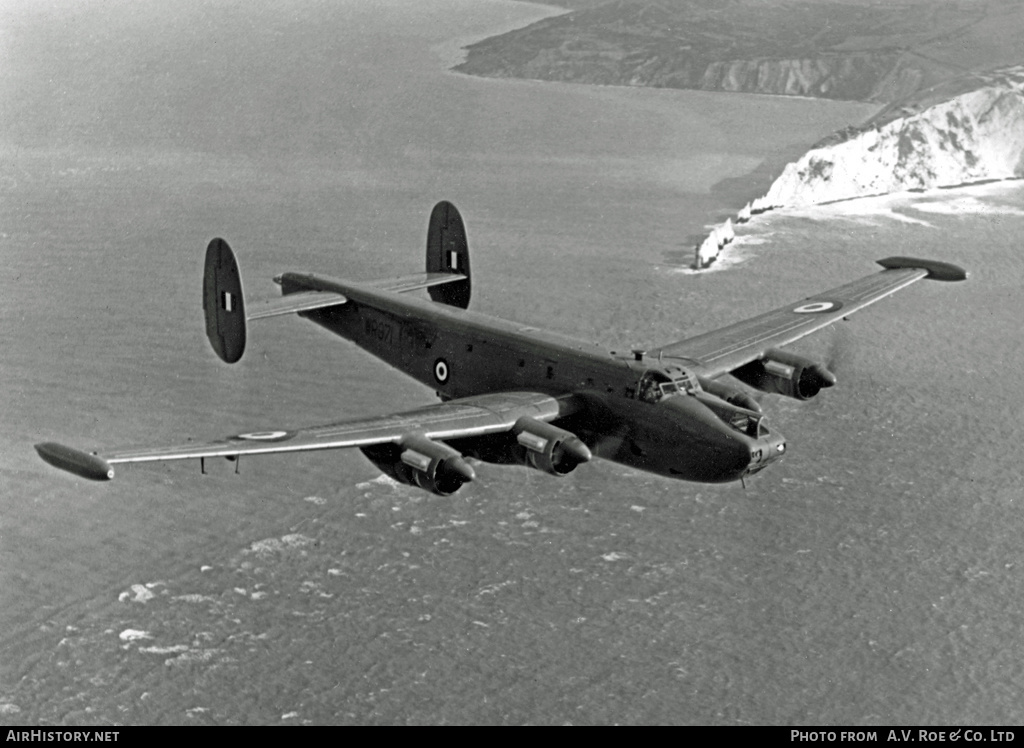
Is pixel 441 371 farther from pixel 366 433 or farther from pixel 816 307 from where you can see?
pixel 816 307

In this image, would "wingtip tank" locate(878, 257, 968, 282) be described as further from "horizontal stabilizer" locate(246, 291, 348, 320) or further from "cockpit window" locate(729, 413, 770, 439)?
"horizontal stabilizer" locate(246, 291, 348, 320)

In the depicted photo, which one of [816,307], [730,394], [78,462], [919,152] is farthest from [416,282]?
[919,152]

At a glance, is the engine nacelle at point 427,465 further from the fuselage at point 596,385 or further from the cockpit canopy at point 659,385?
the cockpit canopy at point 659,385

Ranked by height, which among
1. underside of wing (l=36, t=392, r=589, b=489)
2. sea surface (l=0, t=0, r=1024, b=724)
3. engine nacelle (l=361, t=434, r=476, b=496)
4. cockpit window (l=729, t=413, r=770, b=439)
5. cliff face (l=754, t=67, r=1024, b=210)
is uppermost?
cliff face (l=754, t=67, r=1024, b=210)

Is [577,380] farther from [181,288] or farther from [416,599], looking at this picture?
[181,288]

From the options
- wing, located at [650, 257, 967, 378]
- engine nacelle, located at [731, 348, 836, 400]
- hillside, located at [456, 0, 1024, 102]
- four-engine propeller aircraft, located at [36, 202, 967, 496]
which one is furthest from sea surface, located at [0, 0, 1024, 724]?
hillside, located at [456, 0, 1024, 102]

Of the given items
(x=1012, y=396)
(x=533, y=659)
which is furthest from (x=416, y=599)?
(x=1012, y=396)
